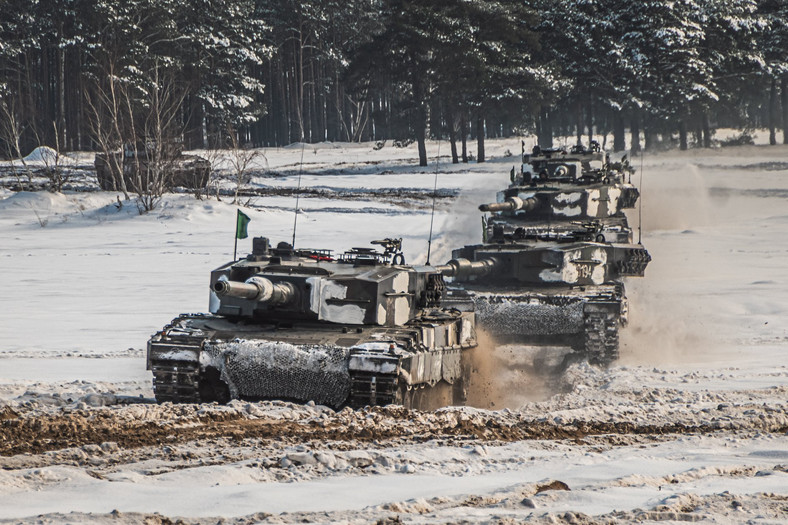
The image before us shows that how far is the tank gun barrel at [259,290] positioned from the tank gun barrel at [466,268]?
400cm

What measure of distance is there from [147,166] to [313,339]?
2687cm

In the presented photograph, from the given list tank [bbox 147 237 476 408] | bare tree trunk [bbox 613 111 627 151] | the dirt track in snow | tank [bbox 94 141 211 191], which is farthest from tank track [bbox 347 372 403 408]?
bare tree trunk [bbox 613 111 627 151]

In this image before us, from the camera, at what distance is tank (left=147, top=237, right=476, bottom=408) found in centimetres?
1072

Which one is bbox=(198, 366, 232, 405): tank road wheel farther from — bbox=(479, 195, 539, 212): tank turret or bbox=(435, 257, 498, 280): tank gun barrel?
bbox=(479, 195, 539, 212): tank turret

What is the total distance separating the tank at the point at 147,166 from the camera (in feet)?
120

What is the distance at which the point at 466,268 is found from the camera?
15.8m

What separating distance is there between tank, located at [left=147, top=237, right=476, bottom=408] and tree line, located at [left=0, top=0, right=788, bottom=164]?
3558cm

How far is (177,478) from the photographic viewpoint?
25.6 ft

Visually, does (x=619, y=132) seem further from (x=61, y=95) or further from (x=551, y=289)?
(x=551, y=289)

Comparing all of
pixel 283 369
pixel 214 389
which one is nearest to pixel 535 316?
pixel 283 369

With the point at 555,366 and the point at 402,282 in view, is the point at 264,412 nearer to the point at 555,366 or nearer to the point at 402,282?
the point at 402,282

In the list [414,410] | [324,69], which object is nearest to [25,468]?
[414,410]

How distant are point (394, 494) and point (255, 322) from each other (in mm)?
4664

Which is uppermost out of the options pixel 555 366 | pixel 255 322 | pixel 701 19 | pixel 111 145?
pixel 701 19
